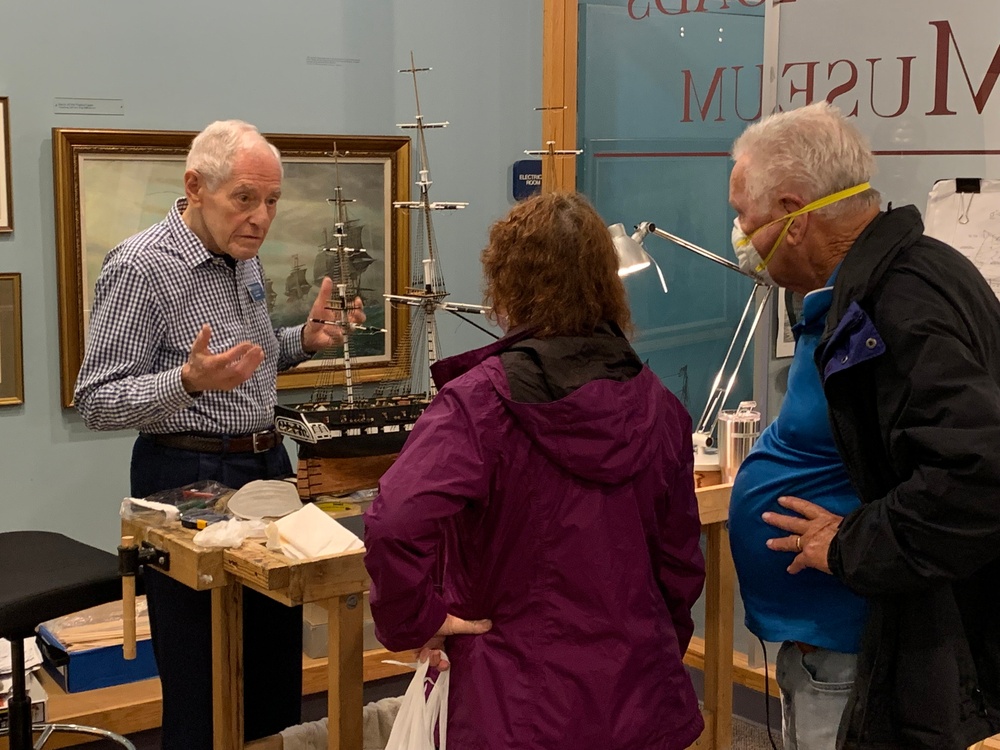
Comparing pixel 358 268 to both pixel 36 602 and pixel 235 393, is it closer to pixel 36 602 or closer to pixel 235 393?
pixel 235 393

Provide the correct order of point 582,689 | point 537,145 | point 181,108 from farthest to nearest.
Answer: point 537,145 < point 181,108 < point 582,689

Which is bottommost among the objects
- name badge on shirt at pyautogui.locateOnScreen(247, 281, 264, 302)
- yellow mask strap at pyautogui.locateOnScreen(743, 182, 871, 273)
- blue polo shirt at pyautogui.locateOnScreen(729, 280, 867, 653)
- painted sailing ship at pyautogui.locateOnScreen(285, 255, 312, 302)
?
blue polo shirt at pyautogui.locateOnScreen(729, 280, 867, 653)

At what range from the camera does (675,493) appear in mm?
2014

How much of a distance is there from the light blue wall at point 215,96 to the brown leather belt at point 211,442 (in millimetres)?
1141

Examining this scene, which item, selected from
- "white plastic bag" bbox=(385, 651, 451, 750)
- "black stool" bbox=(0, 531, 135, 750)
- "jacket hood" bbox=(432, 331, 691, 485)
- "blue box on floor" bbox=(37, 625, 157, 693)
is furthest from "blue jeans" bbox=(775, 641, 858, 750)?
"blue box on floor" bbox=(37, 625, 157, 693)

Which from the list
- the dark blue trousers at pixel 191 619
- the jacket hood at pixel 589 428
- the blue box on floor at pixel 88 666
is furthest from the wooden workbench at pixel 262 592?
the blue box on floor at pixel 88 666

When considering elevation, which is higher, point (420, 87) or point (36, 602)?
point (420, 87)

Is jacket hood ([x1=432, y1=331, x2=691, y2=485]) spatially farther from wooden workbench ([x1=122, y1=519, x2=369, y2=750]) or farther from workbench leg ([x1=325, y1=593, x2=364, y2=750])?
workbench leg ([x1=325, y1=593, x2=364, y2=750])

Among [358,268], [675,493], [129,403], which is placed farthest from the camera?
[358,268]

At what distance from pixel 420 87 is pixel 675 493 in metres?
2.77

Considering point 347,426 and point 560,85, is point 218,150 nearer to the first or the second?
point 347,426

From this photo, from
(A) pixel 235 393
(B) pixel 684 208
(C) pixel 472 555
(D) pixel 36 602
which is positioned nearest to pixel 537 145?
(B) pixel 684 208

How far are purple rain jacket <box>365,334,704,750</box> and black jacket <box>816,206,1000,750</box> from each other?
30cm

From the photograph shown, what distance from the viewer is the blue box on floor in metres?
3.53
